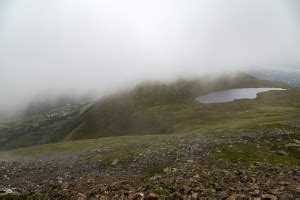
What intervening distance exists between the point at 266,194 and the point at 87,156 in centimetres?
3211

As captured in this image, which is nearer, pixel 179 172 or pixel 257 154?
pixel 179 172

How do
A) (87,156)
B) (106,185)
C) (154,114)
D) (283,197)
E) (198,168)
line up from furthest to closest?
(154,114)
(87,156)
(198,168)
(106,185)
(283,197)

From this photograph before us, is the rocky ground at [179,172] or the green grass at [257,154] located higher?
the rocky ground at [179,172]

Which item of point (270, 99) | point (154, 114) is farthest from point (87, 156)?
point (270, 99)

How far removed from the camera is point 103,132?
190m

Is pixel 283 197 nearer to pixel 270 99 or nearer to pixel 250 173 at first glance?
pixel 250 173

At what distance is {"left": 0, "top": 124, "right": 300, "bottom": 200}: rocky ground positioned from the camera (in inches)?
1077

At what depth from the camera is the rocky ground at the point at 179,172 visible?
27.4m

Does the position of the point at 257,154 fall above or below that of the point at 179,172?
below

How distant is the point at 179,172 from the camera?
3378cm

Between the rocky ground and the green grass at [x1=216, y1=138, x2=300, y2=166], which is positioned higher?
the rocky ground

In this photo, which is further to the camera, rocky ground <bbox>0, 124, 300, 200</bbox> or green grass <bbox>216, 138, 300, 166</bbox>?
green grass <bbox>216, 138, 300, 166</bbox>

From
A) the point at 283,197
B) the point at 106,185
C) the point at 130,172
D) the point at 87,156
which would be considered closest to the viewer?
the point at 283,197

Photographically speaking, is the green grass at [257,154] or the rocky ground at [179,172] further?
the green grass at [257,154]
